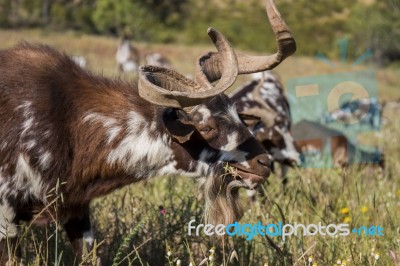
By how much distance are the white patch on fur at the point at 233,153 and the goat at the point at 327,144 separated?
494 cm

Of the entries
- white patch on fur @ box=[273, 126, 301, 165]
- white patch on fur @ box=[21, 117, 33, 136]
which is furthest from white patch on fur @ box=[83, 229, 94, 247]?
white patch on fur @ box=[273, 126, 301, 165]

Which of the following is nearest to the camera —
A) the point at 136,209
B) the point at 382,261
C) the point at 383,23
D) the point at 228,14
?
the point at 382,261

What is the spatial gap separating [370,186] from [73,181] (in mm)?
3768

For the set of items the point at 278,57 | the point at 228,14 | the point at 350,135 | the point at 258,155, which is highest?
the point at 278,57

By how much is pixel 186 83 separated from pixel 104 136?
0.59m

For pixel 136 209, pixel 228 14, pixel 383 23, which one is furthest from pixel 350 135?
pixel 228 14

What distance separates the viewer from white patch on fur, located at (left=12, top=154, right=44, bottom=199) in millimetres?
4281

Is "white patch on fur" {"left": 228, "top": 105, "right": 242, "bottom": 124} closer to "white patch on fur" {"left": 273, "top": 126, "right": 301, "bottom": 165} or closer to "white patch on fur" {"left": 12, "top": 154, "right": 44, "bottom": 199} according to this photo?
"white patch on fur" {"left": 12, "top": 154, "right": 44, "bottom": 199}

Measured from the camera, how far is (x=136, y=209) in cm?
580

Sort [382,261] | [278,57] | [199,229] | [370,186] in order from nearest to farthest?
1. [278,57]
2. [382,261]
3. [199,229]
4. [370,186]

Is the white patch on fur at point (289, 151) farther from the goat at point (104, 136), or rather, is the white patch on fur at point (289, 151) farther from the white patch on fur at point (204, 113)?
the white patch on fur at point (204, 113)

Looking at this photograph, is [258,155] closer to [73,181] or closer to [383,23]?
[73,181]

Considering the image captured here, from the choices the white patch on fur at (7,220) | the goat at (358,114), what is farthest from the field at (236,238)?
the goat at (358,114)

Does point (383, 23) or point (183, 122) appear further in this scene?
point (383, 23)
